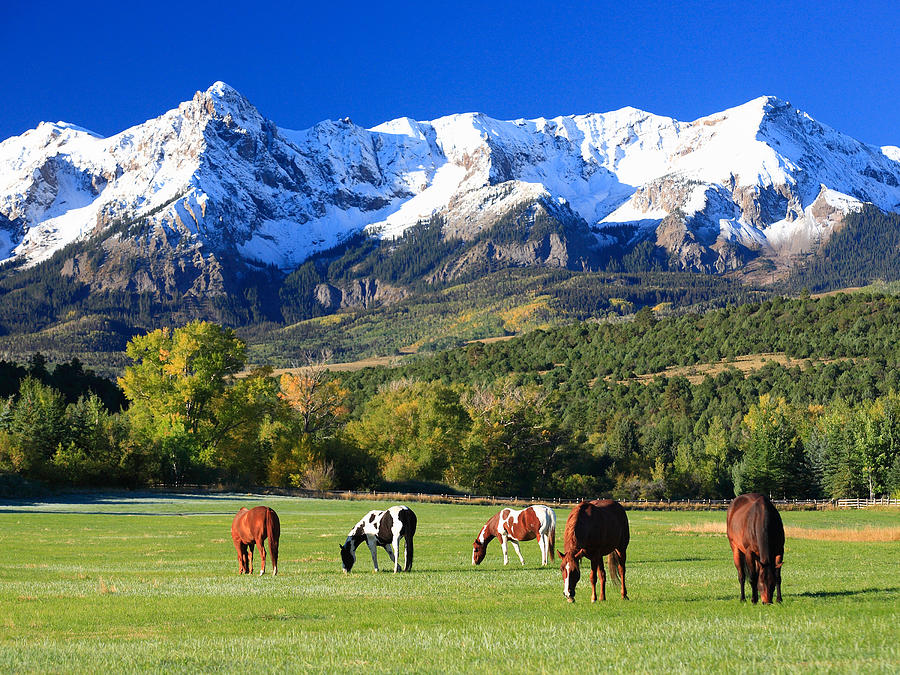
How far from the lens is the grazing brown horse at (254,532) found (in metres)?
23.3

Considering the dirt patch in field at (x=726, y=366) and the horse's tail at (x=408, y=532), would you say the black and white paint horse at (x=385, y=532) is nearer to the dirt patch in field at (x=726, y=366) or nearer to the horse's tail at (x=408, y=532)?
the horse's tail at (x=408, y=532)

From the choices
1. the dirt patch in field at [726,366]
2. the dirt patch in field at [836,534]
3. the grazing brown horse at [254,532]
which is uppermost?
the dirt patch in field at [726,366]

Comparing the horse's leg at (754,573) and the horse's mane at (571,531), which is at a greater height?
the horse's mane at (571,531)

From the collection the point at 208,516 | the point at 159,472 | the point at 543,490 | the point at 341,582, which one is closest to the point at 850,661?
the point at 341,582

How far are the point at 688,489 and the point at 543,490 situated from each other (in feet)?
72.5

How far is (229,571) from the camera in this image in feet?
81.9

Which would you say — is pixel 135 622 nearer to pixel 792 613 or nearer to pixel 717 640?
pixel 717 640

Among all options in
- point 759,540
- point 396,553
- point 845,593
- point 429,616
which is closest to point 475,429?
point 396,553

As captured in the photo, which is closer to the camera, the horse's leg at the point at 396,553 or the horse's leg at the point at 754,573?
the horse's leg at the point at 754,573

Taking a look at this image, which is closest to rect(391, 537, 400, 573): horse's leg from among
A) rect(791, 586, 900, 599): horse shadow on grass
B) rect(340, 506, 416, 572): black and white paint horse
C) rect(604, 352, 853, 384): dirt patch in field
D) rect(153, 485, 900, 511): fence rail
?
rect(340, 506, 416, 572): black and white paint horse

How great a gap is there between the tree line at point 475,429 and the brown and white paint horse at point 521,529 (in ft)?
190

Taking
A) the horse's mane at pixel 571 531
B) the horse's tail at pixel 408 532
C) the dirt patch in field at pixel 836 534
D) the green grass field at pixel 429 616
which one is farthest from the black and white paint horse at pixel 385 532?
the dirt patch in field at pixel 836 534

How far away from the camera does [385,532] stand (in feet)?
81.0

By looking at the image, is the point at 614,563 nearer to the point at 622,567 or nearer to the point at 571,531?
the point at 622,567
